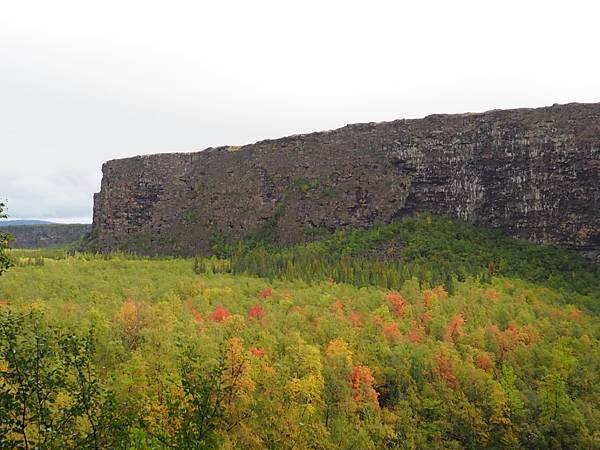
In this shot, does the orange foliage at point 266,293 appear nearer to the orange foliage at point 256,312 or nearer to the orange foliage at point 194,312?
the orange foliage at point 256,312

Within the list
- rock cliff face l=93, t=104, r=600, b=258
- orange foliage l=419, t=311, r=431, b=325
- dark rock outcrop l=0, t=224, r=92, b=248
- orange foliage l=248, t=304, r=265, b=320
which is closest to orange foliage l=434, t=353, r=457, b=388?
orange foliage l=419, t=311, r=431, b=325

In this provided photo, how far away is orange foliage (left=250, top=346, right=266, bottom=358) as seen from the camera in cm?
2702

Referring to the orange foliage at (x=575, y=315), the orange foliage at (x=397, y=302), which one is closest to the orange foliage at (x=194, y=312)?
the orange foliage at (x=397, y=302)

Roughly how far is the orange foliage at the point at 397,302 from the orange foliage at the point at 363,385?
8536 mm

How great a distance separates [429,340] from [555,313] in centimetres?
1090

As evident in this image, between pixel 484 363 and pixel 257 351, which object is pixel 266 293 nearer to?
pixel 257 351

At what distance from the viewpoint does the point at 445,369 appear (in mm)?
31688

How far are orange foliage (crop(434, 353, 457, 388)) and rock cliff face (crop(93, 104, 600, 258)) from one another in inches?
1119

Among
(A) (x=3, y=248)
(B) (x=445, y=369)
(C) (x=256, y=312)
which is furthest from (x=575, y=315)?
(A) (x=3, y=248)

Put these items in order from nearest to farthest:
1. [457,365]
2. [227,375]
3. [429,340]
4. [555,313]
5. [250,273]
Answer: [227,375] < [457,365] < [429,340] < [555,313] < [250,273]

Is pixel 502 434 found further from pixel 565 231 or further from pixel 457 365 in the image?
pixel 565 231

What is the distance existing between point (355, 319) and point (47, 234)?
118 meters

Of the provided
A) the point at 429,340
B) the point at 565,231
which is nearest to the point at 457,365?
the point at 429,340

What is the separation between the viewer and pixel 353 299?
1549 inches
